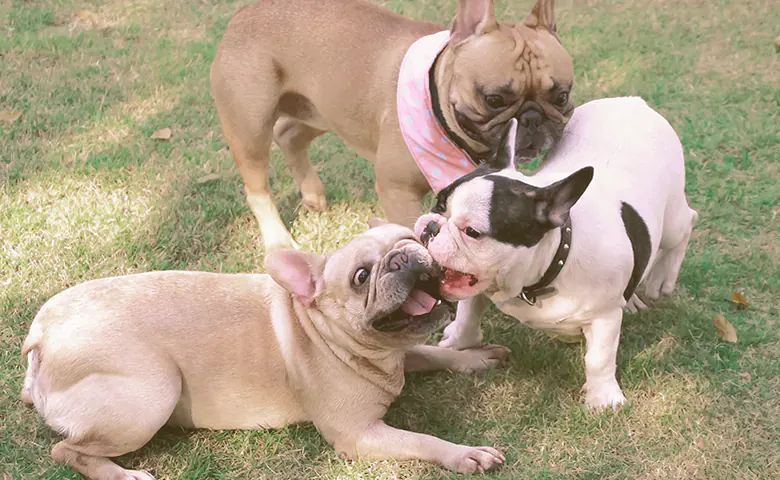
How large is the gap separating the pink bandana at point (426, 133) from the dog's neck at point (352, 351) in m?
0.84

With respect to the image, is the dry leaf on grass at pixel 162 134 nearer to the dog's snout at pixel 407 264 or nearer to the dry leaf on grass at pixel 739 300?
the dog's snout at pixel 407 264

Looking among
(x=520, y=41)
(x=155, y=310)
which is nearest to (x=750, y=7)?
(x=520, y=41)

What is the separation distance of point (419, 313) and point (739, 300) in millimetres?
1794

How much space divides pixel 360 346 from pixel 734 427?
155 cm

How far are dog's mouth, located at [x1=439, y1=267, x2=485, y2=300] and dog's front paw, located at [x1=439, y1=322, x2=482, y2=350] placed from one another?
0.70 m

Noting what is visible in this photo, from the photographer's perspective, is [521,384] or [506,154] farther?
[521,384]

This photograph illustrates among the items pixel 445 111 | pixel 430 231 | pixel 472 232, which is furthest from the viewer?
pixel 445 111

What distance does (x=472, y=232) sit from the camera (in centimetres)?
258

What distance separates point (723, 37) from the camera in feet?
20.3

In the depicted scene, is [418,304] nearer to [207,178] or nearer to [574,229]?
[574,229]

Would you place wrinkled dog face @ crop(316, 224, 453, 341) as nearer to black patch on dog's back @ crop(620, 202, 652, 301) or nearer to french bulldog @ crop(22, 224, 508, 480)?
french bulldog @ crop(22, 224, 508, 480)

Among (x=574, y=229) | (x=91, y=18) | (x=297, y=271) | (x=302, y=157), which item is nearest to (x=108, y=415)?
(x=297, y=271)

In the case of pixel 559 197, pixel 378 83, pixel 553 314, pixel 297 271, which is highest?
pixel 559 197

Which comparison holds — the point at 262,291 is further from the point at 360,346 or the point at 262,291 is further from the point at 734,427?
the point at 734,427
